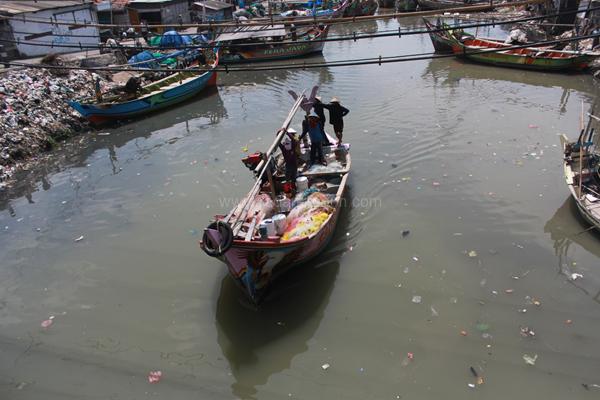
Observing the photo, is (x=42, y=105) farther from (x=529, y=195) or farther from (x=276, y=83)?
(x=529, y=195)

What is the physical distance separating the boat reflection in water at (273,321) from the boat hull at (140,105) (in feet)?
34.1

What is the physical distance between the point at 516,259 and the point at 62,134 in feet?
45.8

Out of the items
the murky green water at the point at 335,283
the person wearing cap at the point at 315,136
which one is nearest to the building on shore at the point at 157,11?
the murky green water at the point at 335,283

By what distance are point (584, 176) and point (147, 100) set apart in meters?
13.9

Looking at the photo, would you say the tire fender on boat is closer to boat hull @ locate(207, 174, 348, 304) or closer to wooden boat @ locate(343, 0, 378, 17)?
boat hull @ locate(207, 174, 348, 304)

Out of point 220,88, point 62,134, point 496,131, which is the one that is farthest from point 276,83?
point 496,131

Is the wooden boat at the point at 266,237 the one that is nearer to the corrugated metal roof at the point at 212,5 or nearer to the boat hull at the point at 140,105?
the boat hull at the point at 140,105

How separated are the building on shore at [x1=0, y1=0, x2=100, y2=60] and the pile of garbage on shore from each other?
1.72 metres

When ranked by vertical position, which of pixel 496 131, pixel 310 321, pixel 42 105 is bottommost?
pixel 310 321

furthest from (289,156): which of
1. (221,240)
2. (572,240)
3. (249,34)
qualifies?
(249,34)

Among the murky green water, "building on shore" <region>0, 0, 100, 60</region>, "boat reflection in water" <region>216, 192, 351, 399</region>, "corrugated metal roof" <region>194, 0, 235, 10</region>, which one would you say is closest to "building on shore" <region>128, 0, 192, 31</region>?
"corrugated metal roof" <region>194, 0, 235, 10</region>

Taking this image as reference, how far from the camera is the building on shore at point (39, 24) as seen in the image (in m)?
17.8

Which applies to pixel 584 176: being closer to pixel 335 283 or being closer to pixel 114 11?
pixel 335 283

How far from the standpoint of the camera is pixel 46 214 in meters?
10.1
